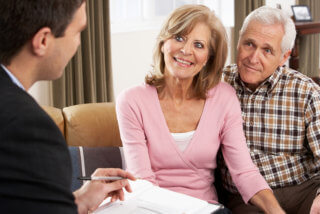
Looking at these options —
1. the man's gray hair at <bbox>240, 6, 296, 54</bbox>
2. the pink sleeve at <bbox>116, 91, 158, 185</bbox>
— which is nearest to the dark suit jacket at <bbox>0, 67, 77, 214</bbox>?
the pink sleeve at <bbox>116, 91, 158, 185</bbox>

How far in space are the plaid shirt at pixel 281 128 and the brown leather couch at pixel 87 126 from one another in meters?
0.62

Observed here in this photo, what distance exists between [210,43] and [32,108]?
3.61 ft

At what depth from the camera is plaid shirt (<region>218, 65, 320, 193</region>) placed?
1.76m

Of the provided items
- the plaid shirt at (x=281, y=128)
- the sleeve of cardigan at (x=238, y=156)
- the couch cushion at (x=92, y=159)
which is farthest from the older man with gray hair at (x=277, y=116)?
the couch cushion at (x=92, y=159)

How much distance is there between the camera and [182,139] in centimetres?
168

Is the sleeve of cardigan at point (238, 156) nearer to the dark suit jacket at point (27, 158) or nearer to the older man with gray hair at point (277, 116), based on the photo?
the older man with gray hair at point (277, 116)

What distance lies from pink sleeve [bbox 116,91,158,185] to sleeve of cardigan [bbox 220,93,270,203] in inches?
11.8

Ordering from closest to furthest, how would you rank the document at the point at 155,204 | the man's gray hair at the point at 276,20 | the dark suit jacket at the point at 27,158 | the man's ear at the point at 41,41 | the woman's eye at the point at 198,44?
the dark suit jacket at the point at 27,158
the man's ear at the point at 41,41
the document at the point at 155,204
the woman's eye at the point at 198,44
the man's gray hair at the point at 276,20

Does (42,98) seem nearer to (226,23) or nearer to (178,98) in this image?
(178,98)

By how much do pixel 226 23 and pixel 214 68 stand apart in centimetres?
295

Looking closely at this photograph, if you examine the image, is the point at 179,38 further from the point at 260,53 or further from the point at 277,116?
the point at 277,116

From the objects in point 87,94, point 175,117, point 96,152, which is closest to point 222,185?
point 175,117

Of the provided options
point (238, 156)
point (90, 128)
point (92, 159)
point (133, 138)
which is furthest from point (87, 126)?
point (238, 156)

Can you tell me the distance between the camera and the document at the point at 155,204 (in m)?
1.14
